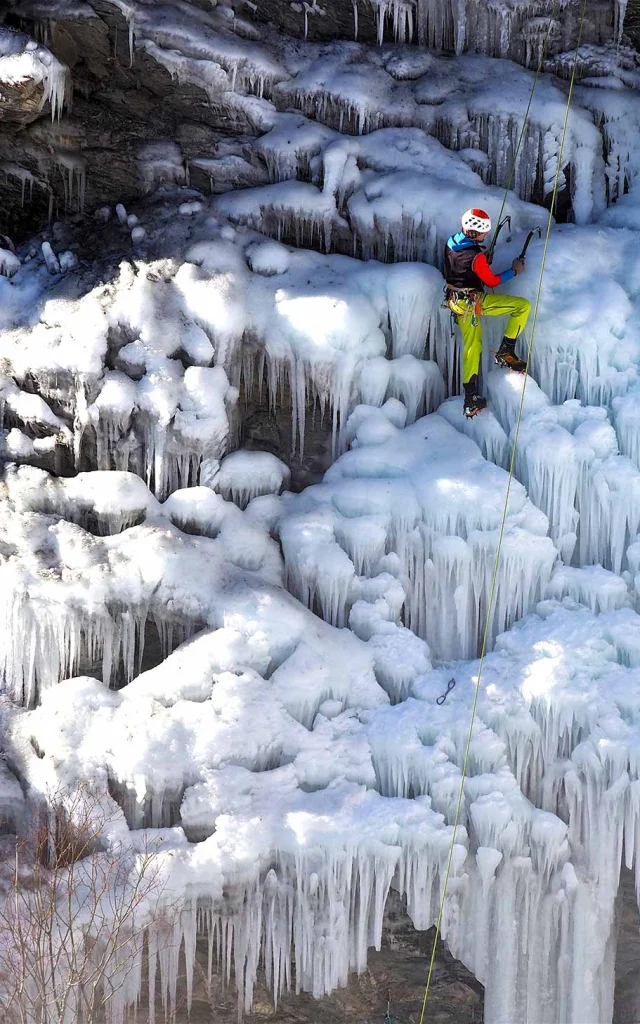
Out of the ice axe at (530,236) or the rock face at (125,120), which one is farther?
the rock face at (125,120)

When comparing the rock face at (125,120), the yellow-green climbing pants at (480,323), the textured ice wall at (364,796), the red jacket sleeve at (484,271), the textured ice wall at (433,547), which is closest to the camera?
the textured ice wall at (364,796)

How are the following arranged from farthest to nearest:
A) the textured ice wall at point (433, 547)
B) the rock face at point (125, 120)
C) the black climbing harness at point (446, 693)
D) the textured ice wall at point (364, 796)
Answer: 1. the rock face at point (125, 120)
2. the textured ice wall at point (433, 547)
3. the black climbing harness at point (446, 693)
4. the textured ice wall at point (364, 796)

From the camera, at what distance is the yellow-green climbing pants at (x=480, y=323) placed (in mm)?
8992

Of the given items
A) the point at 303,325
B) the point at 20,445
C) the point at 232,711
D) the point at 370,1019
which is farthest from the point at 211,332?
the point at 370,1019

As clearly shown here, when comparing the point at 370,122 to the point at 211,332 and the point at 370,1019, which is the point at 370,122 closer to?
the point at 211,332

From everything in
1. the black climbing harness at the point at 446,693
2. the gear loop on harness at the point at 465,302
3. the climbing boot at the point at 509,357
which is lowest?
the black climbing harness at the point at 446,693

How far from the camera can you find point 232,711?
8.20m

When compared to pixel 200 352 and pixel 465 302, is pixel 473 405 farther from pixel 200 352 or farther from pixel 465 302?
pixel 200 352

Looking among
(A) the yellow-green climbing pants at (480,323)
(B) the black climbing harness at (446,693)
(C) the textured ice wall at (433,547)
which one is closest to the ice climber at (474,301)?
(A) the yellow-green climbing pants at (480,323)

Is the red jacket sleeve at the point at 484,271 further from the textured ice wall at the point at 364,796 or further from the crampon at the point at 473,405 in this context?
the textured ice wall at the point at 364,796

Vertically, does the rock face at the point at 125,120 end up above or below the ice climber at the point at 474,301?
above

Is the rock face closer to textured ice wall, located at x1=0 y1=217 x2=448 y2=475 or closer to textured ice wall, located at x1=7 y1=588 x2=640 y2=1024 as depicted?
textured ice wall, located at x1=0 y1=217 x2=448 y2=475

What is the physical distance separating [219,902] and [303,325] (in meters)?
4.07

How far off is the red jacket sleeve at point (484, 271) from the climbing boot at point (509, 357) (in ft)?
1.37
